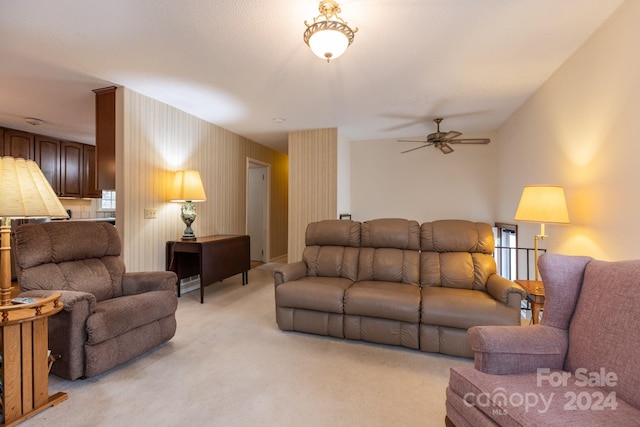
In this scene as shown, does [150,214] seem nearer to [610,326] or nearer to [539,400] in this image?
[539,400]

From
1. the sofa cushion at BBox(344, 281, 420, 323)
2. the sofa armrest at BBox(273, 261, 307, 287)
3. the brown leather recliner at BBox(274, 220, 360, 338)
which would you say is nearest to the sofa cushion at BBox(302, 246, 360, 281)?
the brown leather recliner at BBox(274, 220, 360, 338)

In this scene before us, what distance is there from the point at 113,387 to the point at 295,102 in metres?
3.15

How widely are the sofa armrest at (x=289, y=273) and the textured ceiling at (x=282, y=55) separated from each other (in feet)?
6.16

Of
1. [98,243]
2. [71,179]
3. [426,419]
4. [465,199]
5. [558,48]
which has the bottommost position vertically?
[426,419]

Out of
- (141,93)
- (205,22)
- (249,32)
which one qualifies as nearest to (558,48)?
(249,32)

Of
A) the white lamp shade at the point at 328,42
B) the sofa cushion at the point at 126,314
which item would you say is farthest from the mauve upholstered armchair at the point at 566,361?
the sofa cushion at the point at 126,314

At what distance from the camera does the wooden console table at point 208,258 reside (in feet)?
11.5

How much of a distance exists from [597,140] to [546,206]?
605mm

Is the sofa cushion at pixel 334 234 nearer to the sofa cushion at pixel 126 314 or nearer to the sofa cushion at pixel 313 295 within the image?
the sofa cushion at pixel 313 295

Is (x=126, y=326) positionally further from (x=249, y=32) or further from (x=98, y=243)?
(x=249, y=32)

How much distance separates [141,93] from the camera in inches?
129

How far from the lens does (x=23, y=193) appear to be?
1.50 meters

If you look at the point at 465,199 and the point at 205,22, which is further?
the point at 465,199

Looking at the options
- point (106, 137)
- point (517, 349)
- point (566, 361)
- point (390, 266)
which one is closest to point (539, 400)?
point (517, 349)
